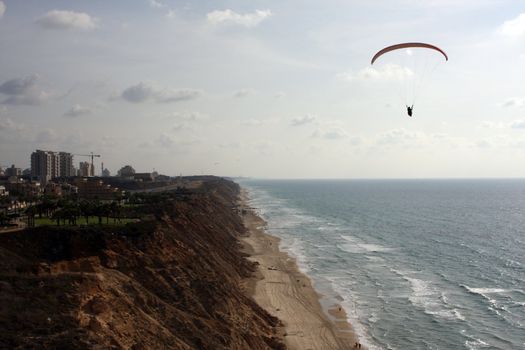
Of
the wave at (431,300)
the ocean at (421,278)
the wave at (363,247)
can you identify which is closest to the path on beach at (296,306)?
the ocean at (421,278)

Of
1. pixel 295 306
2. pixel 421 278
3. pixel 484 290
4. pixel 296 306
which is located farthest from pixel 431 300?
pixel 295 306

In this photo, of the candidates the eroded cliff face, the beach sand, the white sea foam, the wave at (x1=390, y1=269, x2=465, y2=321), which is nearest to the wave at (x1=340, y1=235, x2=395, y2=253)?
the beach sand

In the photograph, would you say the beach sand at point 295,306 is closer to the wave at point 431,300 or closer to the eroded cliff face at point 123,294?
the eroded cliff face at point 123,294

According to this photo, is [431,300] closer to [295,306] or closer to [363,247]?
[295,306]

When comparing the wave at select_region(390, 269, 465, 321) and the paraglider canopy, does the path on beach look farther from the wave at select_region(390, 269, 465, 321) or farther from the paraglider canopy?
the paraglider canopy

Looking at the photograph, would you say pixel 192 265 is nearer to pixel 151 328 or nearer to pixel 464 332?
pixel 151 328

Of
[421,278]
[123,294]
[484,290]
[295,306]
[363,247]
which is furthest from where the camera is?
[363,247]

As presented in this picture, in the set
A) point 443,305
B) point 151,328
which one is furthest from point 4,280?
point 443,305
